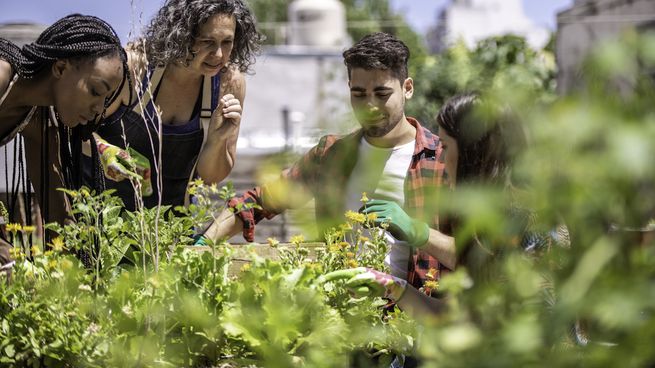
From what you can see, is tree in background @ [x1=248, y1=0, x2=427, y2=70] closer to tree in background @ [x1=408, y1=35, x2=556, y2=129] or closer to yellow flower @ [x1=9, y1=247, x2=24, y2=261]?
tree in background @ [x1=408, y1=35, x2=556, y2=129]

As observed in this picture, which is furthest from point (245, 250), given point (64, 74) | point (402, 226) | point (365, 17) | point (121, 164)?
point (365, 17)

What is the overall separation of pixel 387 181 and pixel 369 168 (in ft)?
0.88

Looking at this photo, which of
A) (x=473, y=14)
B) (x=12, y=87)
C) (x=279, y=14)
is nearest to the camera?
(x=12, y=87)

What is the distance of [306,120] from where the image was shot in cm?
1587

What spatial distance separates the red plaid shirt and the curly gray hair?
0.50m

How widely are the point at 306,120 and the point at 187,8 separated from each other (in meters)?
13.1

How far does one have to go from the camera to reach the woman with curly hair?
277cm

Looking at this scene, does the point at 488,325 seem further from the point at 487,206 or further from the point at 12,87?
the point at 12,87

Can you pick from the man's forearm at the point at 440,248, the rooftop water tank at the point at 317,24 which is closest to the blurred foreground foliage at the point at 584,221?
the man's forearm at the point at 440,248

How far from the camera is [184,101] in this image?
114 inches

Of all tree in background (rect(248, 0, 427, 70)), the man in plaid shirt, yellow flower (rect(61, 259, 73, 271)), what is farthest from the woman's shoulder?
tree in background (rect(248, 0, 427, 70))

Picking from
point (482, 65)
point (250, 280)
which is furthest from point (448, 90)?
point (250, 280)

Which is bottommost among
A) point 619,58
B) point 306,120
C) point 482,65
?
point 306,120

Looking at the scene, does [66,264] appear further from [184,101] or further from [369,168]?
[184,101]
